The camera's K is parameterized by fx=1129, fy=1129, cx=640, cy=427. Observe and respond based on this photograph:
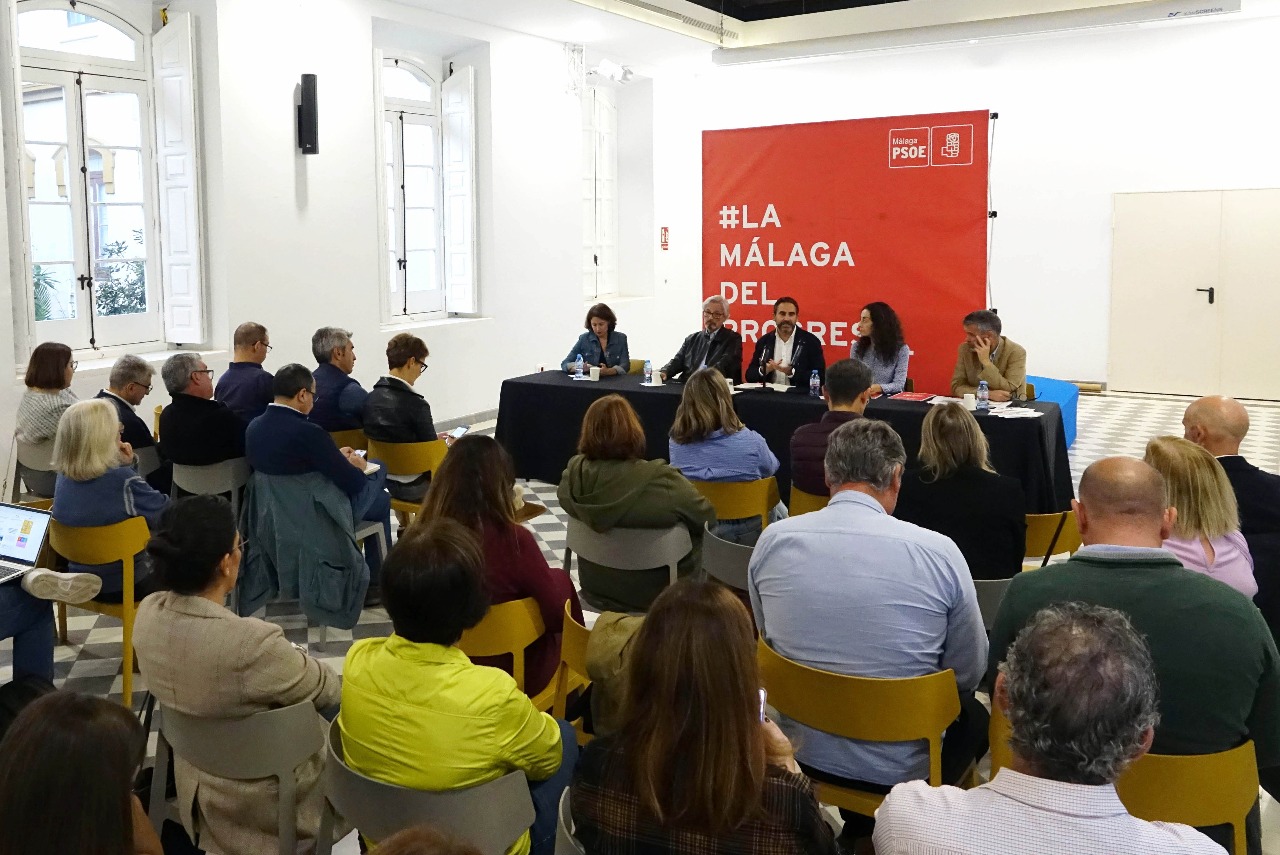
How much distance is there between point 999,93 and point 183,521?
11.2 m

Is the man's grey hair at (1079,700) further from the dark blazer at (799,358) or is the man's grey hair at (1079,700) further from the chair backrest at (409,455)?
the dark blazer at (799,358)

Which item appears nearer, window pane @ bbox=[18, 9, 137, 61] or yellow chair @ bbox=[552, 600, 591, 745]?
yellow chair @ bbox=[552, 600, 591, 745]

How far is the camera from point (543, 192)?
10914 millimetres

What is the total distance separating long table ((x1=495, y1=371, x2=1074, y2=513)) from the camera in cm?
570

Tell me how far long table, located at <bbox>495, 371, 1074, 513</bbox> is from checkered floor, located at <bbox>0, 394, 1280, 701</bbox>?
35 cm

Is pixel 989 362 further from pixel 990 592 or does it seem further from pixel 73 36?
pixel 73 36

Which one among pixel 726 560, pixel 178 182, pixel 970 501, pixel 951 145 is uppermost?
pixel 951 145

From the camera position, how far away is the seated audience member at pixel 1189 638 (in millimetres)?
2127

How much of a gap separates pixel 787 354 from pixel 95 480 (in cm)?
452

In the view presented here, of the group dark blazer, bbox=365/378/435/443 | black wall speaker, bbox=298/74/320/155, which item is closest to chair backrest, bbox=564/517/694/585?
dark blazer, bbox=365/378/435/443

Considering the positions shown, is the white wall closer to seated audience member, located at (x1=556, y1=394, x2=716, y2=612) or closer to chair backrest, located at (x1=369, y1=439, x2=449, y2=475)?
chair backrest, located at (x1=369, y1=439, x2=449, y2=475)

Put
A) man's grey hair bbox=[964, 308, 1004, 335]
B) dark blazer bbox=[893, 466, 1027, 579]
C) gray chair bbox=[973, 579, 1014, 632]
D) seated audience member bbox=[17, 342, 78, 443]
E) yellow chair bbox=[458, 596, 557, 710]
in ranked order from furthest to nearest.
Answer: man's grey hair bbox=[964, 308, 1004, 335]
seated audience member bbox=[17, 342, 78, 443]
dark blazer bbox=[893, 466, 1027, 579]
gray chair bbox=[973, 579, 1014, 632]
yellow chair bbox=[458, 596, 557, 710]

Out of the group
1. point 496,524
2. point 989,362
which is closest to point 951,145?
point 989,362

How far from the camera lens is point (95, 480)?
387 cm
